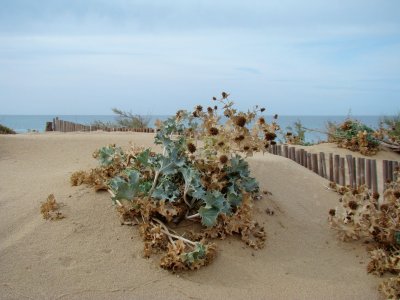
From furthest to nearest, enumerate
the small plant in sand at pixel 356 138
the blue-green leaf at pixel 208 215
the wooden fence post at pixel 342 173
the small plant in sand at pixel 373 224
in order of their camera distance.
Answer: the small plant in sand at pixel 356 138
the wooden fence post at pixel 342 173
the small plant in sand at pixel 373 224
the blue-green leaf at pixel 208 215

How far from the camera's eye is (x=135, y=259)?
426cm

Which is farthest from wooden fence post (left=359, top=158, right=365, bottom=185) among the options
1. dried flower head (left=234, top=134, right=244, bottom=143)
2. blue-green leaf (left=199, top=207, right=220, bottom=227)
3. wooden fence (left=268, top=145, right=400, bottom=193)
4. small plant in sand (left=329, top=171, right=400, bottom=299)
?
blue-green leaf (left=199, top=207, right=220, bottom=227)

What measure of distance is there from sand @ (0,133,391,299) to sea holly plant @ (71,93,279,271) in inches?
6.1

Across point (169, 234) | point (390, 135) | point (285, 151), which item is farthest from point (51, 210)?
point (390, 135)

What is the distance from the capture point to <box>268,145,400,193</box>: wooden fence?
696 centimetres

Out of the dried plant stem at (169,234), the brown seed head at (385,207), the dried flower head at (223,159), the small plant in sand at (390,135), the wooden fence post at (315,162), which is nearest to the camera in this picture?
the dried plant stem at (169,234)

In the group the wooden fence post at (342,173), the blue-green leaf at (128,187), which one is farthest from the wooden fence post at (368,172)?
the blue-green leaf at (128,187)

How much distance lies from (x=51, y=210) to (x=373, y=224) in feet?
10.8

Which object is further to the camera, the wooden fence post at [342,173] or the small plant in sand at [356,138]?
the small plant in sand at [356,138]

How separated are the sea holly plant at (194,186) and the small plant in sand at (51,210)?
0.53m

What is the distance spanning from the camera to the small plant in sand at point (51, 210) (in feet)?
15.5

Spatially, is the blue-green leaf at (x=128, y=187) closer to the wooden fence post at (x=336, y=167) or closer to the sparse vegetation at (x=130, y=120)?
the wooden fence post at (x=336, y=167)

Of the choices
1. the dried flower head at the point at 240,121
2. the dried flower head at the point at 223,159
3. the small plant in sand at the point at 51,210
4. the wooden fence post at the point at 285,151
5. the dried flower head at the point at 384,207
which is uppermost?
the dried flower head at the point at 240,121

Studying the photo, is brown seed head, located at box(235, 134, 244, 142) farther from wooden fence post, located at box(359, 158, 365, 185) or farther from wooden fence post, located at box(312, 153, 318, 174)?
wooden fence post, located at box(312, 153, 318, 174)
